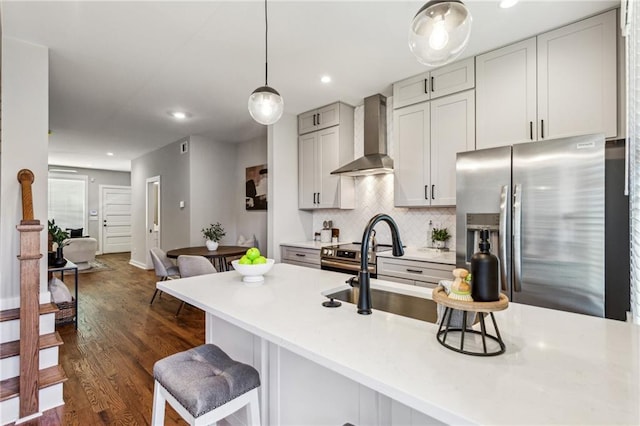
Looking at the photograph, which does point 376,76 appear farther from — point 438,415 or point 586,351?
Answer: point 438,415

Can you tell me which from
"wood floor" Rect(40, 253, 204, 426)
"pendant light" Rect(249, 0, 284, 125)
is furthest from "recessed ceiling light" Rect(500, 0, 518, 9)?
"wood floor" Rect(40, 253, 204, 426)

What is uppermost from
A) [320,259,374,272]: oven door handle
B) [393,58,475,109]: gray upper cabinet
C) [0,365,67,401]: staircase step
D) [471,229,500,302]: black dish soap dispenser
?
[393,58,475,109]: gray upper cabinet

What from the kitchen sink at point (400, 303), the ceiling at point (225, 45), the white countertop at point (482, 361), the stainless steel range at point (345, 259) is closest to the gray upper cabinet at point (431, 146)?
the ceiling at point (225, 45)

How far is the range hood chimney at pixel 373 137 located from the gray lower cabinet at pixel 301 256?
1.01 meters

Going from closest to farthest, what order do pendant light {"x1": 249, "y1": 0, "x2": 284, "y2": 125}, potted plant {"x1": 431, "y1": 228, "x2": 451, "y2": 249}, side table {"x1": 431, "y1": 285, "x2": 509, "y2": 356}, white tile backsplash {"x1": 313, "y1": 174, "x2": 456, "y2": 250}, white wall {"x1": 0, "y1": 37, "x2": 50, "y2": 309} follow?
side table {"x1": 431, "y1": 285, "x2": 509, "y2": 356} < pendant light {"x1": 249, "y1": 0, "x2": 284, "y2": 125} < white wall {"x1": 0, "y1": 37, "x2": 50, "y2": 309} < potted plant {"x1": 431, "y1": 228, "x2": 451, "y2": 249} < white tile backsplash {"x1": 313, "y1": 174, "x2": 456, "y2": 250}

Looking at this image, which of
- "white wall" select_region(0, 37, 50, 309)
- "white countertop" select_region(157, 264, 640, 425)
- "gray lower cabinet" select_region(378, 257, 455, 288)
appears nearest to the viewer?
"white countertop" select_region(157, 264, 640, 425)

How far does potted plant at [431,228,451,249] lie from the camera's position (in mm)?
3225

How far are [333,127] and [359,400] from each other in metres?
3.34

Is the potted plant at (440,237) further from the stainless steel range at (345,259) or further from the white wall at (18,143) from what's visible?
the white wall at (18,143)

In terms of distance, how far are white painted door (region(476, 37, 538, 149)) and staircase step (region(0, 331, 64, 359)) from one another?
12.0 feet

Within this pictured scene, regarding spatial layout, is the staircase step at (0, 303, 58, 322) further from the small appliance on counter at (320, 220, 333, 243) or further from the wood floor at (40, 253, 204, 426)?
the small appliance on counter at (320, 220, 333, 243)

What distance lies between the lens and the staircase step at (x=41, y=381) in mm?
1971

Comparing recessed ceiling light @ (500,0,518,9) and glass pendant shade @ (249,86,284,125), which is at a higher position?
recessed ceiling light @ (500,0,518,9)

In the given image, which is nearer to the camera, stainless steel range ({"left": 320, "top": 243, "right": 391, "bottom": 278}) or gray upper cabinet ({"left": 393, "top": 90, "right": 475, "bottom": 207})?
gray upper cabinet ({"left": 393, "top": 90, "right": 475, "bottom": 207})
